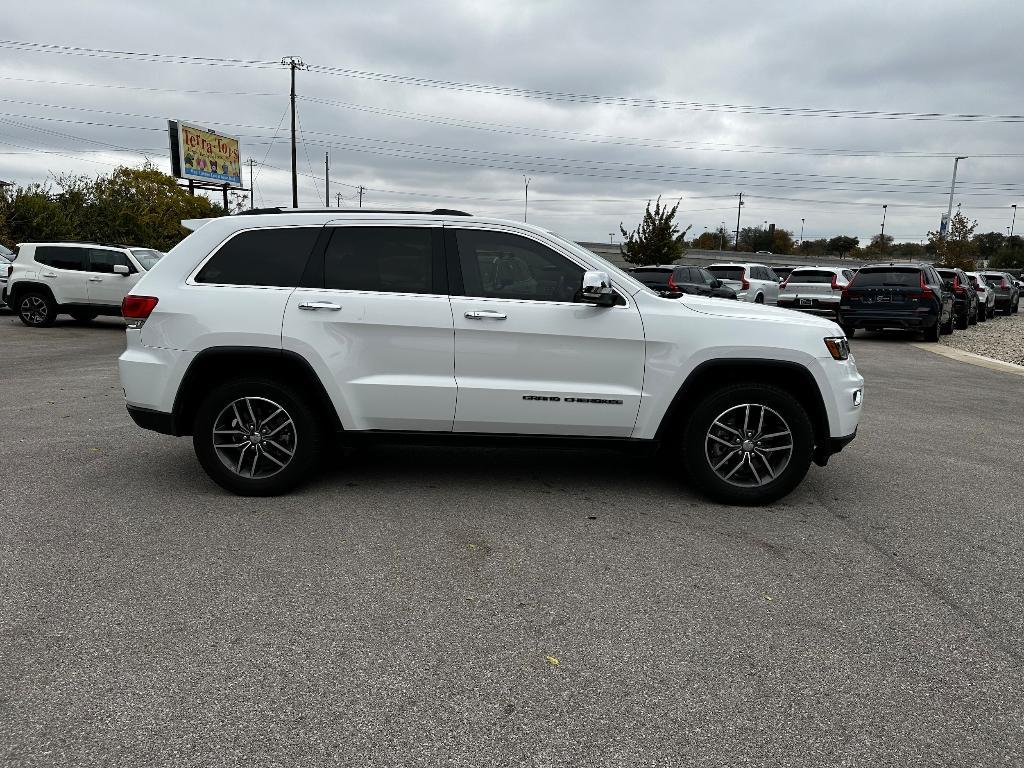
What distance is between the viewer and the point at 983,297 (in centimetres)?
2783

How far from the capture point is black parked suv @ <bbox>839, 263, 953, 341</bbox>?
1708cm

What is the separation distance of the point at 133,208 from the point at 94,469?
40.5 metres

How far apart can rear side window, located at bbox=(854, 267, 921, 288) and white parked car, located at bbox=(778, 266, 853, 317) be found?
13.2 ft

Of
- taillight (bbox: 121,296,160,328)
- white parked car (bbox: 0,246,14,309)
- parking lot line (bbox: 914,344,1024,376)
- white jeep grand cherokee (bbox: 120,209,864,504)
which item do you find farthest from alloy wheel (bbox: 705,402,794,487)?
white parked car (bbox: 0,246,14,309)

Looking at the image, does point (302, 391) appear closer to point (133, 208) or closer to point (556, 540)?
point (556, 540)

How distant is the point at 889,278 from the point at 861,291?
0.66 metres

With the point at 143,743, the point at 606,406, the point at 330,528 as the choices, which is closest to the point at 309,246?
the point at 330,528

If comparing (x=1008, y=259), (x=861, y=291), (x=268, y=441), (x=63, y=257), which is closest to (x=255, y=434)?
(x=268, y=441)

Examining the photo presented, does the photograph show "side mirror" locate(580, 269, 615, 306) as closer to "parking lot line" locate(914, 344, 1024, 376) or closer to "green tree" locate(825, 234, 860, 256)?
"parking lot line" locate(914, 344, 1024, 376)

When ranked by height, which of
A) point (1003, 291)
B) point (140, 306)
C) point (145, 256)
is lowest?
point (1003, 291)

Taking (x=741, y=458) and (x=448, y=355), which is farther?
(x=741, y=458)

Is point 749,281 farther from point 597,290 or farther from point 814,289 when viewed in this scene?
point 597,290

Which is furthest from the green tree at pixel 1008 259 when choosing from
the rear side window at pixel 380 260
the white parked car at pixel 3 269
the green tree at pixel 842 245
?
the rear side window at pixel 380 260

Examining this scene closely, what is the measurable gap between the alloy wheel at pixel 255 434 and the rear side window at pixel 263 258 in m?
0.78
